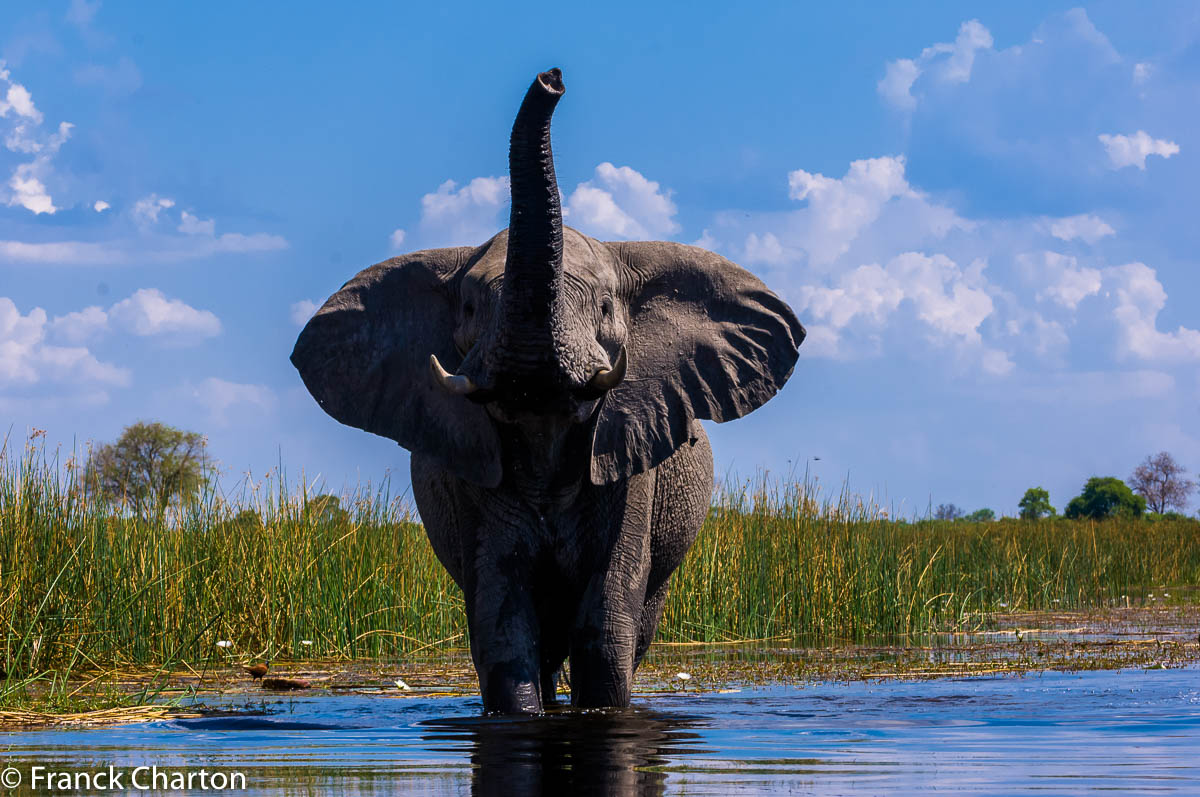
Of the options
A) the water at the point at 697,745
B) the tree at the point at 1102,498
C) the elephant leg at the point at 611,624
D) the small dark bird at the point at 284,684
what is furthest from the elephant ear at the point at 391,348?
the tree at the point at 1102,498

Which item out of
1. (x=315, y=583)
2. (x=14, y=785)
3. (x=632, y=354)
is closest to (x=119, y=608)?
(x=315, y=583)

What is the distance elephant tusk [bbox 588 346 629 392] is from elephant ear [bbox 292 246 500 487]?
92cm

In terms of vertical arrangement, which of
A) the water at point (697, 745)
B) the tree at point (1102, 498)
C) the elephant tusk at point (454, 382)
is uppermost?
the tree at point (1102, 498)

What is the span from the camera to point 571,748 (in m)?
4.91

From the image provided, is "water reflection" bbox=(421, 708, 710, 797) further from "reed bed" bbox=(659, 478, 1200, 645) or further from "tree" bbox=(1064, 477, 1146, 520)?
"tree" bbox=(1064, 477, 1146, 520)

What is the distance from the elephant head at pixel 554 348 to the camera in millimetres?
5402

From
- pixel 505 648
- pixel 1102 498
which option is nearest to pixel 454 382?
pixel 505 648

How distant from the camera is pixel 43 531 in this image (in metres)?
9.58

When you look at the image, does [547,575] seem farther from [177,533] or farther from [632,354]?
[177,533]

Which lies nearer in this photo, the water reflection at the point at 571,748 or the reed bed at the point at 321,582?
the water reflection at the point at 571,748

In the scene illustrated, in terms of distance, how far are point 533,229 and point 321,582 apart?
22.3ft

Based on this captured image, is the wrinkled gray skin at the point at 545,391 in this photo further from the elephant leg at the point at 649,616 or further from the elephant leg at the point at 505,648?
the elephant leg at the point at 649,616

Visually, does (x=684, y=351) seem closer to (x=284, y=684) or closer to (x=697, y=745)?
(x=697, y=745)

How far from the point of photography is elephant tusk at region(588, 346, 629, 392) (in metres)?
5.37
